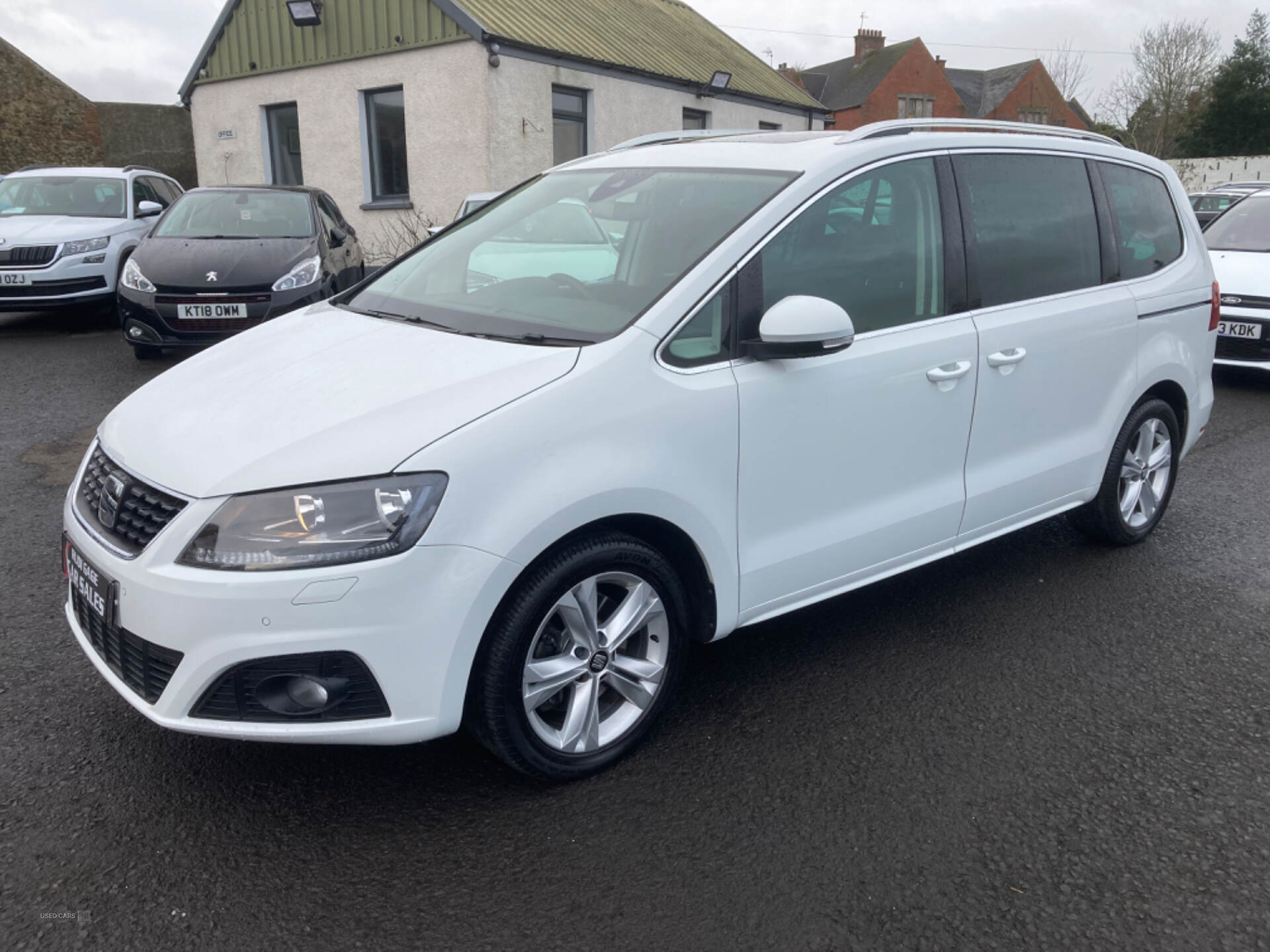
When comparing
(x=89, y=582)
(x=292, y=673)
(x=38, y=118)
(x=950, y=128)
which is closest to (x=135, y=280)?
(x=89, y=582)

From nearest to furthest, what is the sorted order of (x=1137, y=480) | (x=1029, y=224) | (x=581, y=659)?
(x=581, y=659), (x=1029, y=224), (x=1137, y=480)

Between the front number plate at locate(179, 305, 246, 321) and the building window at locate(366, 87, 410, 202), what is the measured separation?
897 centimetres

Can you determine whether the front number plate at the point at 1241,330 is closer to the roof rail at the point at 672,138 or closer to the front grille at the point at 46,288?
the roof rail at the point at 672,138

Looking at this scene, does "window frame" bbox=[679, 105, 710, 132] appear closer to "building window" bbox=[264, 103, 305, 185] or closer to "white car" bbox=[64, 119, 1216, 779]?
"building window" bbox=[264, 103, 305, 185]

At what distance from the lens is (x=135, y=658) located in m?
2.52

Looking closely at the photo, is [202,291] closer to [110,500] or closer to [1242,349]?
[110,500]

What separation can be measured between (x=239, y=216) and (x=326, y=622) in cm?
833

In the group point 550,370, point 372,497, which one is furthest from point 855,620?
point 372,497

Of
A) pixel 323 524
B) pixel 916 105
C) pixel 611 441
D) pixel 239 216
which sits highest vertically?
pixel 916 105

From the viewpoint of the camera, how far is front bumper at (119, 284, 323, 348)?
8.09 meters

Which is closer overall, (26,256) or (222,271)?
(222,271)

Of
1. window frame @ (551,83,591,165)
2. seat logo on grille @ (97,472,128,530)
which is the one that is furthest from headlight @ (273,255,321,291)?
window frame @ (551,83,591,165)

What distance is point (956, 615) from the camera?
13.0 feet

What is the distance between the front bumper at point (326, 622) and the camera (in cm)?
233
